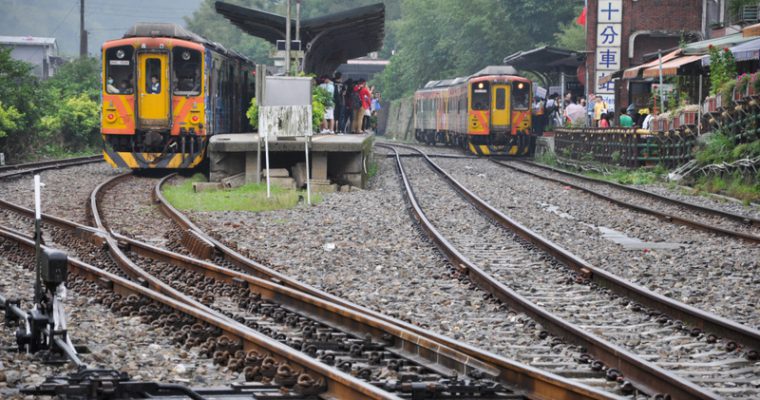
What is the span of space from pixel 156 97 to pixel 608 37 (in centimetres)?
1898

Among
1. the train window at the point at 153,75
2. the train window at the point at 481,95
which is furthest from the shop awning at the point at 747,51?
the train window at the point at 481,95

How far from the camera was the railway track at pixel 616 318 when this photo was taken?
6.29 m

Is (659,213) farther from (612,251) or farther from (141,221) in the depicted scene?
(141,221)

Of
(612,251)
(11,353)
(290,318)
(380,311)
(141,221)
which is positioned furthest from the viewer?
(141,221)

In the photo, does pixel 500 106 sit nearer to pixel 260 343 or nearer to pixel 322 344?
pixel 322 344

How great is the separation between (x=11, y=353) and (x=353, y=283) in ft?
12.8

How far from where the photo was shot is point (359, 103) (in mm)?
31953

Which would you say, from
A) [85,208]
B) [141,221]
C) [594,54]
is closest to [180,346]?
[141,221]

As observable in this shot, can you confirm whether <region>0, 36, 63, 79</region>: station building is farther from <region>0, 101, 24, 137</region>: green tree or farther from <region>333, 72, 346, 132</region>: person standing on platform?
<region>333, 72, 346, 132</region>: person standing on platform

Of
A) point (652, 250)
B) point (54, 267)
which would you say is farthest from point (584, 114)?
point (54, 267)

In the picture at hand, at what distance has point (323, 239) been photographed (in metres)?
13.2

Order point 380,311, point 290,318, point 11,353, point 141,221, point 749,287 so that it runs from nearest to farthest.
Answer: point 11,353
point 290,318
point 380,311
point 749,287
point 141,221

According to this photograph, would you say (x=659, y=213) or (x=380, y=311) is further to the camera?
(x=659, y=213)

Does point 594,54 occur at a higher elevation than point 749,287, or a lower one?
higher
